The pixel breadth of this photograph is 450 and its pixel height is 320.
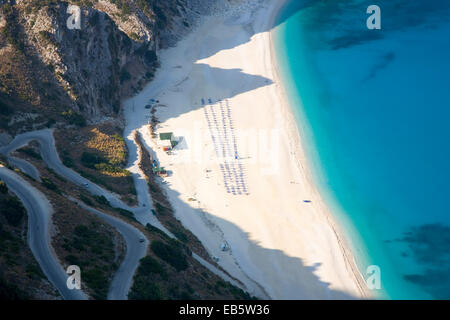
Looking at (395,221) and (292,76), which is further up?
(292,76)

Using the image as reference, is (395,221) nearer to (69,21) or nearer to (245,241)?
(245,241)

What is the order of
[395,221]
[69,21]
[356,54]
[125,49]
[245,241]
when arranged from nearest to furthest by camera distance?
[245,241] < [395,221] < [69,21] < [125,49] < [356,54]

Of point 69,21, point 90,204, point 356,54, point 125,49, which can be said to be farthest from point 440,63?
point 90,204

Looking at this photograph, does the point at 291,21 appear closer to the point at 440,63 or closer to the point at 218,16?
the point at 218,16

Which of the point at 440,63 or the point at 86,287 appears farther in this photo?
the point at 440,63

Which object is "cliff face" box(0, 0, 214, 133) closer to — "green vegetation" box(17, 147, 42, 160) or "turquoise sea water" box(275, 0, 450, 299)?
"green vegetation" box(17, 147, 42, 160)

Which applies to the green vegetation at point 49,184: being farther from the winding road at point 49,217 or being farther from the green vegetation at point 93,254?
the green vegetation at point 93,254

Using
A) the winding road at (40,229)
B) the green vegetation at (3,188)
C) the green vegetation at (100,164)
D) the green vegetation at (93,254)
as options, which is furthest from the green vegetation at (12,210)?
the green vegetation at (100,164)
